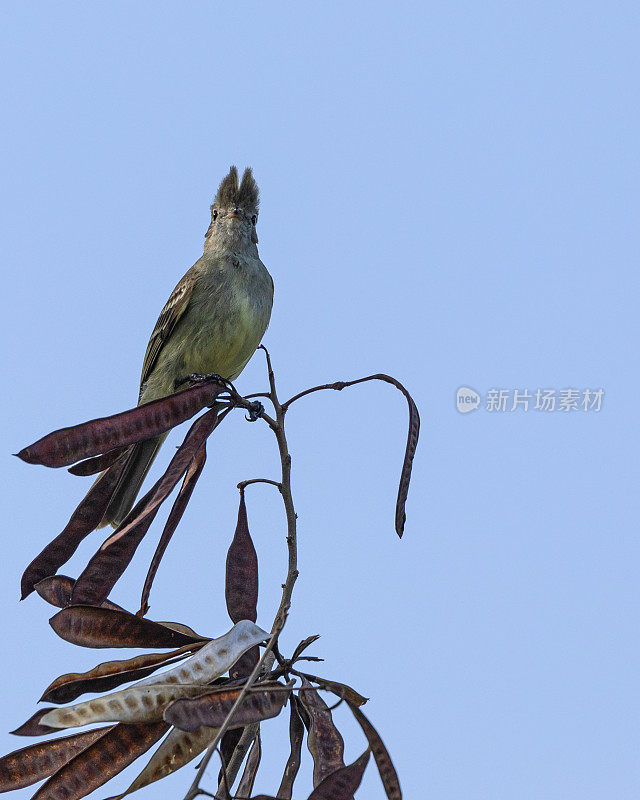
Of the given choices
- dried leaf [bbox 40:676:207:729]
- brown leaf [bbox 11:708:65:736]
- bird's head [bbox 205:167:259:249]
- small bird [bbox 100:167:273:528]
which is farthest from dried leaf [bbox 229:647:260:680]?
bird's head [bbox 205:167:259:249]

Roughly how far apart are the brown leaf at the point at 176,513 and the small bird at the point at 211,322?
1.35m

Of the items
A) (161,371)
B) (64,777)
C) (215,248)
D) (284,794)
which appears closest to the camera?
(64,777)

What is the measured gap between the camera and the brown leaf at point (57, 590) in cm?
211

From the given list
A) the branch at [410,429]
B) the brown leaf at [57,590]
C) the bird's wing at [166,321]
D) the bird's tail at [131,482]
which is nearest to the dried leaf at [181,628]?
the brown leaf at [57,590]

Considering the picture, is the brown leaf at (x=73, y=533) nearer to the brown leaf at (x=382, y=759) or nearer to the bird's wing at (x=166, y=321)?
the brown leaf at (x=382, y=759)

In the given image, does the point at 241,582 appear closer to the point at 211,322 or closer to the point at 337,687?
the point at 337,687

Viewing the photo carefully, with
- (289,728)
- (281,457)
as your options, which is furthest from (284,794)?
(281,457)

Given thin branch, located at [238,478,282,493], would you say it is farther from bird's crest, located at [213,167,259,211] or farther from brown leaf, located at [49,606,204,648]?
bird's crest, located at [213,167,259,211]

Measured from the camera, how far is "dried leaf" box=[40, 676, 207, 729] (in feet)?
5.79

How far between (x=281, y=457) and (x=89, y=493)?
0.57 m

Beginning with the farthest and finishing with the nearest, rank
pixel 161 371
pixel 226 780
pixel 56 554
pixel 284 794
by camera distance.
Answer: pixel 161 371 < pixel 56 554 < pixel 284 794 < pixel 226 780

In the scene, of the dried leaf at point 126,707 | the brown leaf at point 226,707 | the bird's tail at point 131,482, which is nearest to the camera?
the brown leaf at point 226,707

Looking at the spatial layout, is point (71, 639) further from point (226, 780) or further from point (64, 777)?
point (226, 780)

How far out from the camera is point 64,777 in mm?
1855
